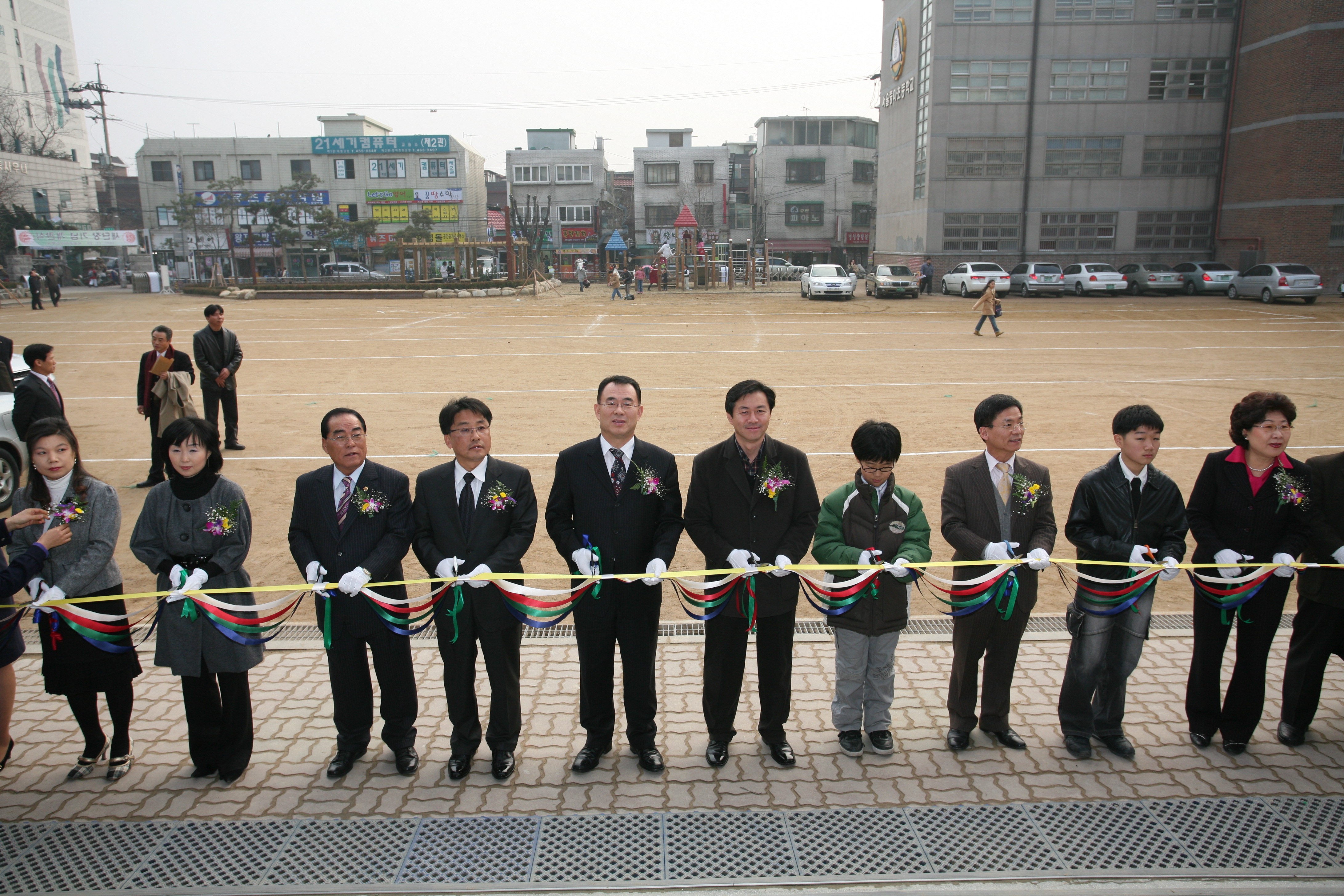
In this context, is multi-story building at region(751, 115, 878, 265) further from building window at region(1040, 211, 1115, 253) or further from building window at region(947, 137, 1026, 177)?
building window at region(1040, 211, 1115, 253)

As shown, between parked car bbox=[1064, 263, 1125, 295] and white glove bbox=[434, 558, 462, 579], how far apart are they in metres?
36.0

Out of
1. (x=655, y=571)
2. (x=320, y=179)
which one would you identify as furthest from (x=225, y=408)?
(x=320, y=179)

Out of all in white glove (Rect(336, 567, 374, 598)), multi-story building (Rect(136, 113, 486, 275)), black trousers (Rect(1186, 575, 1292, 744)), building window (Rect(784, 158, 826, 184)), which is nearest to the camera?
white glove (Rect(336, 567, 374, 598))

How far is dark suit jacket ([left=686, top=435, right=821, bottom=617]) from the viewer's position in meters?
4.15

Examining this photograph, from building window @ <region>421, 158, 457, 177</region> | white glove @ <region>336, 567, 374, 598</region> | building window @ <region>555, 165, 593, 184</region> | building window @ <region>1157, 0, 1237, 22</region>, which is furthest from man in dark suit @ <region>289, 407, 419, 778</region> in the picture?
building window @ <region>555, 165, 593, 184</region>

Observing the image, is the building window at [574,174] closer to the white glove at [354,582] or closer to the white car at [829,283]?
the white car at [829,283]

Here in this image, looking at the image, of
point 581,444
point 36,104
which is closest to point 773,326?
point 581,444

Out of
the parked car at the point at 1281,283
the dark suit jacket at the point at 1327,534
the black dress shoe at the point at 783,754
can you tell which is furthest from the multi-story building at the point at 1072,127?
the black dress shoe at the point at 783,754

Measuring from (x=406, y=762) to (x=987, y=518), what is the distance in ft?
10.3

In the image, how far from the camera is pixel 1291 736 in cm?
422

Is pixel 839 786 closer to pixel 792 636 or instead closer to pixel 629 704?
pixel 792 636

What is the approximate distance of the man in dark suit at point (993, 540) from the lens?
4203 mm

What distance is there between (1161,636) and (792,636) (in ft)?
9.42

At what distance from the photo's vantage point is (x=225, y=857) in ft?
11.4
